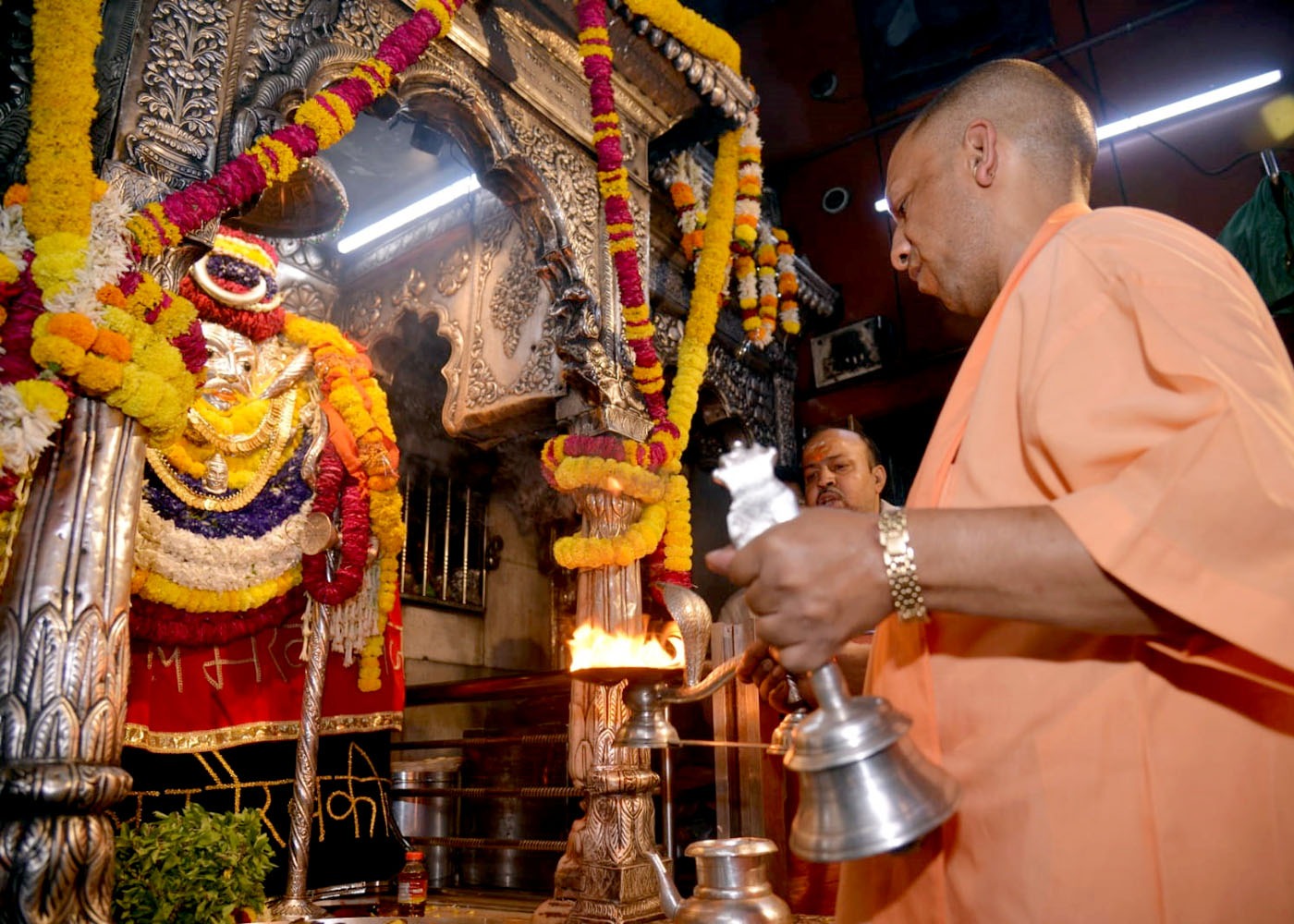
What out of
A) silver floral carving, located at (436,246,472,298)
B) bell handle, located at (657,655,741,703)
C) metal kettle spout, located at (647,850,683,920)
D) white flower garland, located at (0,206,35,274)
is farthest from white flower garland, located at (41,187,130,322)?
silver floral carving, located at (436,246,472,298)

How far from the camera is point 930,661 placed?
1.12 metres

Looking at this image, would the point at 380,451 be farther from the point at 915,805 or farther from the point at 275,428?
the point at 915,805

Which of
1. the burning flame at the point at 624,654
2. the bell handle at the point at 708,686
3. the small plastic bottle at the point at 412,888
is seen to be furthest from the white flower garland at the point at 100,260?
the small plastic bottle at the point at 412,888

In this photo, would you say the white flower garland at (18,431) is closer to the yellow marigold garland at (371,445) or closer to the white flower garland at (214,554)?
the white flower garland at (214,554)

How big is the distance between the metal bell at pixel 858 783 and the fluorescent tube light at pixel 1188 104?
18.0 feet

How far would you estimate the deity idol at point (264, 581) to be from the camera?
404 cm

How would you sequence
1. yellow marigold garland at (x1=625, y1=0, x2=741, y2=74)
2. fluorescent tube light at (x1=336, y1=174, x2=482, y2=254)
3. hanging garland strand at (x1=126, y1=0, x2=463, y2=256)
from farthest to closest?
fluorescent tube light at (x1=336, y1=174, x2=482, y2=254) < yellow marigold garland at (x1=625, y1=0, x2=741, y2=74) < hanging garland strand at (x1=126, y1=0, x2=463, y2=256)

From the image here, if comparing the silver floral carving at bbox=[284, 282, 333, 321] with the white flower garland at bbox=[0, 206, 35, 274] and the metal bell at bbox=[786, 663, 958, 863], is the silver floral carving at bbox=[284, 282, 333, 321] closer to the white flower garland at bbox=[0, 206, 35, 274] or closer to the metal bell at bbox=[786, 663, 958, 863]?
the white flower garland at bbox=[0, 206, 35, 274]

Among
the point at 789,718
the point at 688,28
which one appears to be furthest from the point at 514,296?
the point at 789,718

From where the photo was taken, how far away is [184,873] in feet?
8.65

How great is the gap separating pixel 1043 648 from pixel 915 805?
322 mm

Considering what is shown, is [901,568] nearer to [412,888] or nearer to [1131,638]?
[1131,638]

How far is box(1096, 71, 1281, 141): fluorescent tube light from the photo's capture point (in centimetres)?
586

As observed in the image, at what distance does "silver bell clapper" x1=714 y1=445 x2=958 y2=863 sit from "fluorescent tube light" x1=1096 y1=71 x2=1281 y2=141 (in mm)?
6317
